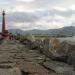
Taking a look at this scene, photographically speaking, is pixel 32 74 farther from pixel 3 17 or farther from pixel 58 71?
pixel 3 17

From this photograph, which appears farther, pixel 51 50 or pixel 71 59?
pixel 51 50

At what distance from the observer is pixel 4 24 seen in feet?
126

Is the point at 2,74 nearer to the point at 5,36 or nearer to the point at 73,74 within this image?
the point at 73,74

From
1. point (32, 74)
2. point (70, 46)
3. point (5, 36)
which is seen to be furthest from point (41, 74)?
point (5, 36)

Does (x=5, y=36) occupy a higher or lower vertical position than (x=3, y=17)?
lower

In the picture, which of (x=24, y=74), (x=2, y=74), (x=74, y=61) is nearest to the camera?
(x=2, y=74)

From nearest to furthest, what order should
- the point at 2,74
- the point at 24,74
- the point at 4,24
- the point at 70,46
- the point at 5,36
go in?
the point at 2,74 → the point at 24,74 → the point at 70,46 → the point at 5,36 → the point at 4,24

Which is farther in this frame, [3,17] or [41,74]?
[3,17]

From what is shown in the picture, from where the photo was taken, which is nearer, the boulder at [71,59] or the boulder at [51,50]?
the boulder at [71,59]

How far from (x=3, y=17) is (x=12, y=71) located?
34.4 meters

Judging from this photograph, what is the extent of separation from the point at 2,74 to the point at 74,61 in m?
2.09

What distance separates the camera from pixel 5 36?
33719 millimetres

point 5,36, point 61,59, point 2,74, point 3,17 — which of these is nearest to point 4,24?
point 3,17

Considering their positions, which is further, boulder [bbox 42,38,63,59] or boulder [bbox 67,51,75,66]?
boulder [bbox 42,38,63,59]
